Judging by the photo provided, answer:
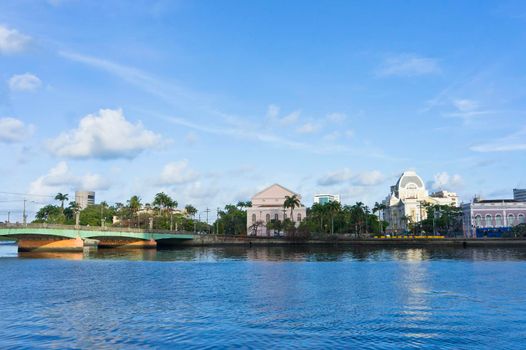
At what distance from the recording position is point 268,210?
7682 inches

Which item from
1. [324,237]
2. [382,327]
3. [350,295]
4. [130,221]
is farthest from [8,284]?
[130,221]

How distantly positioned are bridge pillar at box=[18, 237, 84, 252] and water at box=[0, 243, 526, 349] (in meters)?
54.5

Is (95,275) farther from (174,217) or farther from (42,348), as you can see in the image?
(174,217)

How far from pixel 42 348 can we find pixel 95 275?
35.7m

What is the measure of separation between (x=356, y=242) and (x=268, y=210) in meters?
53.4

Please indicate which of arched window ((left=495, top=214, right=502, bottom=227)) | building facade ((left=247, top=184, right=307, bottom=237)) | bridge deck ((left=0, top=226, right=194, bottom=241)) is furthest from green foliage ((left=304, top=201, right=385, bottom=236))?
bridge deck ((left=0, top=226, right=194, bottom=241))

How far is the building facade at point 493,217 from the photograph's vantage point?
165 meters

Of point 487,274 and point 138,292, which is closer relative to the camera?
point 138,292

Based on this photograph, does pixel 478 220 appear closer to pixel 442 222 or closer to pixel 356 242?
pixel 442 222

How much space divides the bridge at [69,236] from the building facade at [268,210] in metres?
54.9

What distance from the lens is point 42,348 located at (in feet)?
76.0

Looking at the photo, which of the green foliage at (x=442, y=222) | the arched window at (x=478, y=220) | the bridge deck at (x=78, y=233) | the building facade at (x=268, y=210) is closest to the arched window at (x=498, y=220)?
the arched window at (x=478, y=220)

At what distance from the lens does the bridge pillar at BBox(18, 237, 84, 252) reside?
108 metres

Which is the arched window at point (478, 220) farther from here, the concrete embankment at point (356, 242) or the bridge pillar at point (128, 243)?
the bridge pillar at point (128, 243)
